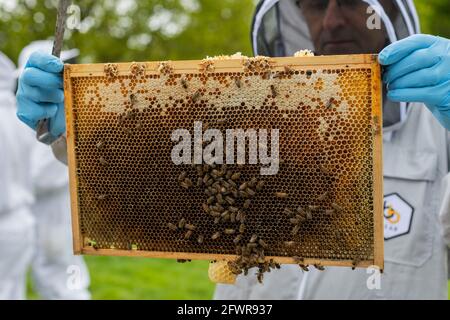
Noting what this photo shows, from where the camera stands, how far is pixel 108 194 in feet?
9.96

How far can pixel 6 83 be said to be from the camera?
7.17 m

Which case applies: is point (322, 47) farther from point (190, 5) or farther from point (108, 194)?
point (190, 5)

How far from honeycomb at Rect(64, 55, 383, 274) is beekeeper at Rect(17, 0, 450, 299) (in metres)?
0.57

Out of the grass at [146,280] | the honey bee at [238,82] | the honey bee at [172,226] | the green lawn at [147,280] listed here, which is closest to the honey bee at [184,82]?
the honey bee at [238,82]

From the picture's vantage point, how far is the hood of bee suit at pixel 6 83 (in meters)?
6.96

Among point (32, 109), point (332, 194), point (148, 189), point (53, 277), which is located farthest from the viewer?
point (53, 277)

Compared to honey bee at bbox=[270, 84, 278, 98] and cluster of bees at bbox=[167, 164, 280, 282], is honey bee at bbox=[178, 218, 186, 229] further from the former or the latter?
honey bee at bbox=[270, 84, 278, 98]

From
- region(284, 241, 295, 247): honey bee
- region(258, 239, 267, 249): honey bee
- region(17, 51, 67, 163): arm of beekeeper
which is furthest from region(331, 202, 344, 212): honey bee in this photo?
region(17, 51, 67, 163): arm of beekeeper

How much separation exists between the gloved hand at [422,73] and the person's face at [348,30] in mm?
663

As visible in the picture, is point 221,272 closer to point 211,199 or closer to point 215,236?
point 215,236

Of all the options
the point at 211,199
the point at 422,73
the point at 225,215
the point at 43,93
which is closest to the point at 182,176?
the point at 211,199

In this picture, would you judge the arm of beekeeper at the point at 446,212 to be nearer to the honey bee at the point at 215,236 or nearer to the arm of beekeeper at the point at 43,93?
the honey bee at the point at 215,236

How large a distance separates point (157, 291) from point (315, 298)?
17.6 ft
